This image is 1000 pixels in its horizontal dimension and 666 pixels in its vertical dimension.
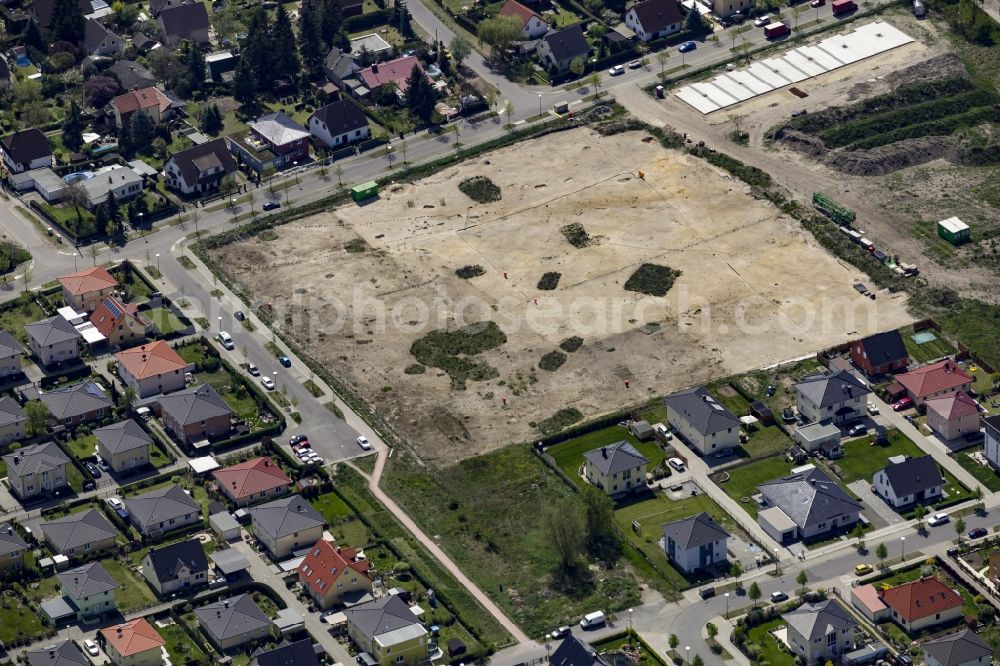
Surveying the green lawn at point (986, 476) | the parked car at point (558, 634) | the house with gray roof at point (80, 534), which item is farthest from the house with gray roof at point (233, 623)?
the green lawn at point (986, 476)

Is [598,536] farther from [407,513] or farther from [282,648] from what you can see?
[282,648]

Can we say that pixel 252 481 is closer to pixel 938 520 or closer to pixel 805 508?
pixel 805 508

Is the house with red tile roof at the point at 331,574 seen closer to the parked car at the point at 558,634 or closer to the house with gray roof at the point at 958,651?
the parked car at the point at 558,634

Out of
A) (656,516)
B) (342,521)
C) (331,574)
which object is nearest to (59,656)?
(331,574)

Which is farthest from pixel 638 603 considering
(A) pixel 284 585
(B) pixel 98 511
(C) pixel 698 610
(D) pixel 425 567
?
(B) pixel 98 511

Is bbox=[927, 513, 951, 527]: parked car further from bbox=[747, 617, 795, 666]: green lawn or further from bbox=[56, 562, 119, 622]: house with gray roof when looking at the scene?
bbox=[56, 562, 119, 622]: house with gray roof

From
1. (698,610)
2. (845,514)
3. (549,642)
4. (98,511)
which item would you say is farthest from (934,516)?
(98,511)

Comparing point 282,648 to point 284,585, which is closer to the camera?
point 282,648
